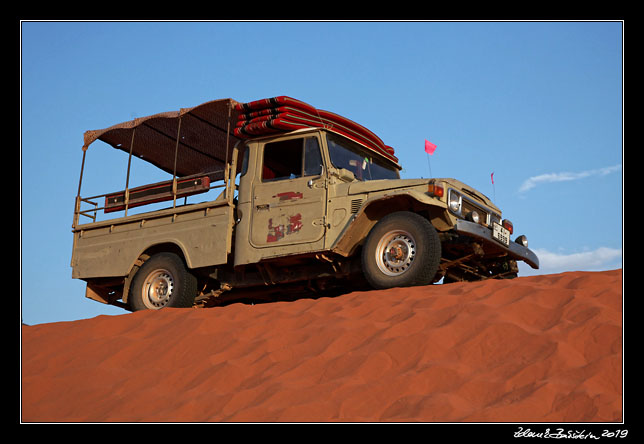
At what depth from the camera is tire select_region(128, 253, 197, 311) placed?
11023 millimetres

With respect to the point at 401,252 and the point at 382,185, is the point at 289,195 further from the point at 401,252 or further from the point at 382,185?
the point at 401,252

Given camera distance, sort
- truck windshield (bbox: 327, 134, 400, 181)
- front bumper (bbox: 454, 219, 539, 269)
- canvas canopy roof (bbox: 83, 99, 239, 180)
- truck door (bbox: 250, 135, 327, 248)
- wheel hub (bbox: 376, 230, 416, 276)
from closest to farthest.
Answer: front bumper (bbox: 454, 219, 539, 269), wheel hub (bbox: 376, 230, 416, 276), truck door (bbox: 250, 135, 327, 248), truck windshield (bbox: 327, 134, 400, 181), canvas canopy roof (bbox: 83, 99, 239, 180)

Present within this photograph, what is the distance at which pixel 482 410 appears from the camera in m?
5.62

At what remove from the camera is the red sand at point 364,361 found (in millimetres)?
5895

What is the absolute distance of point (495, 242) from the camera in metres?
9.70

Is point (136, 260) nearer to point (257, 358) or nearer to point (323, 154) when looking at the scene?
point (323, 154)

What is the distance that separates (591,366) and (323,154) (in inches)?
204

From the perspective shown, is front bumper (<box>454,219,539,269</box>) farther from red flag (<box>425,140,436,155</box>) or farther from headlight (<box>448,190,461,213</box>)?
red flag (<box>425,140,436,155</box>)

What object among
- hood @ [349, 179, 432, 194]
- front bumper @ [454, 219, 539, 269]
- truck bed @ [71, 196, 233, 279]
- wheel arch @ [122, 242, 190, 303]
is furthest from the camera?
wheel arch @ [122, 242, 190, 303]

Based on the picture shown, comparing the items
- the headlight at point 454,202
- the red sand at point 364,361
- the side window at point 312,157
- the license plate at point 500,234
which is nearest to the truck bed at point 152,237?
the side window at point 312,157

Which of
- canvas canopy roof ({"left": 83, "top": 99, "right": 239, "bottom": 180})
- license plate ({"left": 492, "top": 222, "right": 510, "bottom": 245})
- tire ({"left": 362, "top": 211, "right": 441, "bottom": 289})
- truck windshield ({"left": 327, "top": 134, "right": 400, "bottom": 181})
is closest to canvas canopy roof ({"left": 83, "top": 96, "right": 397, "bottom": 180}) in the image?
canvas canopy roof ({"left": 83, "top": 99, "right": 239, "bottom": 180})

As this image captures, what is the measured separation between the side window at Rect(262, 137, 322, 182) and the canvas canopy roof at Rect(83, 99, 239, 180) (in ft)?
2.55

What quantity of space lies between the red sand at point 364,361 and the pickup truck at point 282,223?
1.13 meters

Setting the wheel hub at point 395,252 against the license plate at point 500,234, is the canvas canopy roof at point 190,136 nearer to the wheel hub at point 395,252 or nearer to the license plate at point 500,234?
the wheel hub at point 395,252
